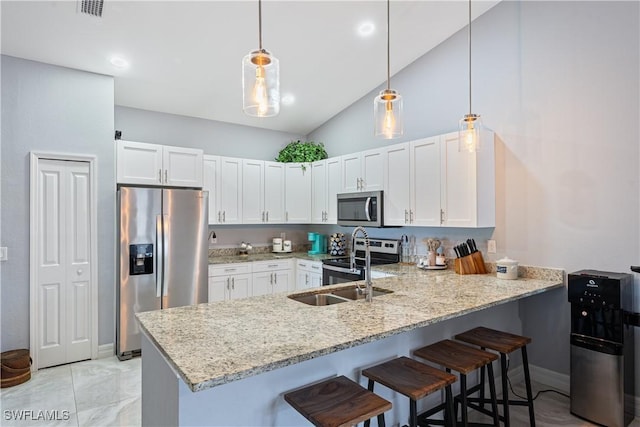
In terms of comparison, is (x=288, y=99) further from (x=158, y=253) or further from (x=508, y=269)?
(x=508, y=269)

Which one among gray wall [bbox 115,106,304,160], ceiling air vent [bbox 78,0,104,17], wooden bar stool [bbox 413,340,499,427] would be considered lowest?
wooden bar stool [bbox 413,340,499,427]

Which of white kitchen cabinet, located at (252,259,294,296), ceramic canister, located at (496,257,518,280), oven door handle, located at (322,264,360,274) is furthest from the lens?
white kitchen cabinet, located at (252,259,294,296)

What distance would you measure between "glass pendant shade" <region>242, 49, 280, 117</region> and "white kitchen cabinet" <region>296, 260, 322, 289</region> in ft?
9.69

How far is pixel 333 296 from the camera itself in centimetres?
259

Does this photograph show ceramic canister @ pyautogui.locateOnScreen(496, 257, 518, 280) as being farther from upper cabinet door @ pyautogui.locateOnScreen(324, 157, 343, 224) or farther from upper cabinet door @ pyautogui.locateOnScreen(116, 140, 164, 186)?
upper cabinet door @ pyautogui.locateOnScreen(116, 140, 164, 186)

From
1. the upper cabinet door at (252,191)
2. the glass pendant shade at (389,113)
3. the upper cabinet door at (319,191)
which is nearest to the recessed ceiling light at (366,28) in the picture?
the glass pendant shade at (389,113)

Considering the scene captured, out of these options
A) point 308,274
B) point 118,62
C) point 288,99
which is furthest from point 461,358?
point 118,62

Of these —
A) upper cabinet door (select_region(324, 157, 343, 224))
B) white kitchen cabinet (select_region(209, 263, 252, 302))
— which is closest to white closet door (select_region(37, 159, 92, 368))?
white kitchen cabinet (select_region(209, 263, 252, 302))

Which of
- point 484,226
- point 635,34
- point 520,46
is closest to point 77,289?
point 484,226

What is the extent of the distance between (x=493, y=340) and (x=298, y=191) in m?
3.42

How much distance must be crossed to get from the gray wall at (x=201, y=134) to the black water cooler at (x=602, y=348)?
418 cm

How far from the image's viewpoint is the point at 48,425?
2531 millimetres

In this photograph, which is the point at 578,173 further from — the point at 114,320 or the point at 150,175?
the point at 114,320

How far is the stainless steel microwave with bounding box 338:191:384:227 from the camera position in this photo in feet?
13.7
